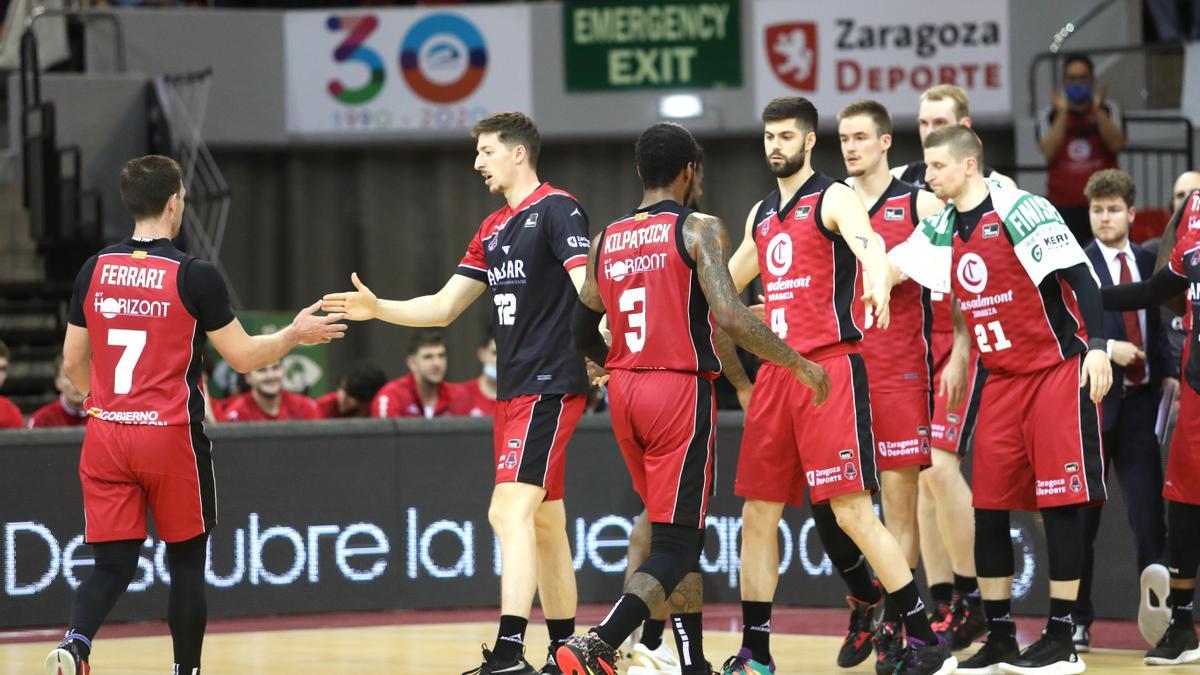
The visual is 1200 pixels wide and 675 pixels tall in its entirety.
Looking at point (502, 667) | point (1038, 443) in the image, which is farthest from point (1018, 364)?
point (502, 667)

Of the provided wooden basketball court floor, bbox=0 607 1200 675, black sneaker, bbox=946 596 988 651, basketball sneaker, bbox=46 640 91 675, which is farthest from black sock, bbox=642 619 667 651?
basketball sneaker, bbox=46 640 91 675

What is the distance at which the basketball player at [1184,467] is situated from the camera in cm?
717

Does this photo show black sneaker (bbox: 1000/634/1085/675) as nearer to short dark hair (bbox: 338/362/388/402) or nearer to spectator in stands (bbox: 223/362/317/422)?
spectator in stands (bbox: 223/362/317/422)

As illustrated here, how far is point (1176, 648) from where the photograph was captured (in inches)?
283

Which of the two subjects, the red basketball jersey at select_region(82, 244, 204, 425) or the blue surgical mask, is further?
the blue surgical mask

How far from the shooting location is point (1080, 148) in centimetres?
1319

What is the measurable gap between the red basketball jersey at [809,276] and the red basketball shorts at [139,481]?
2.35 m

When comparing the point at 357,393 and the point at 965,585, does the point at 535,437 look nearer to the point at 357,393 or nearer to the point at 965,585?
the point at 965,585

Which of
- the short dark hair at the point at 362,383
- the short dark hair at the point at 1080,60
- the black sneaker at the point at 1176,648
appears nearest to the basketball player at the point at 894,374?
the black sneaker at the point at 1176,648

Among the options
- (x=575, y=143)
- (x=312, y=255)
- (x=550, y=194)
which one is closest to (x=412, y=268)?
(x=312, y=255)

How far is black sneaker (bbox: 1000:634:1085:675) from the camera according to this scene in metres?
6.71

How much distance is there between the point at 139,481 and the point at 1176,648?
442 centimetres

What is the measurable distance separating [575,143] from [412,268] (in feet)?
6.84

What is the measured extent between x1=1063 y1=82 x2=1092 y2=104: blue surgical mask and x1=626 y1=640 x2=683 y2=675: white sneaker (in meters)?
7.80
